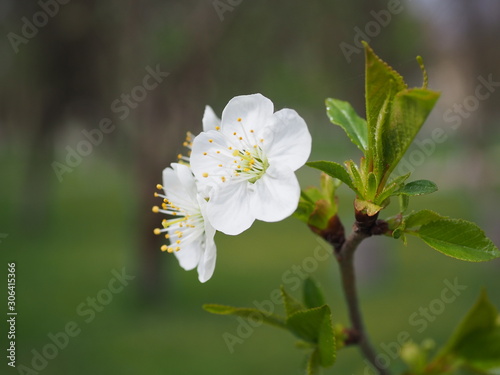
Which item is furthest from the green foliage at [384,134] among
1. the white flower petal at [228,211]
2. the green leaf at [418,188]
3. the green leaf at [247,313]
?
the green leaf at [247,313]

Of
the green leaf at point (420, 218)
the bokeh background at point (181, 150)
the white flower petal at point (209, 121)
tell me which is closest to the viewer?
the green leaf at point (420, 218)

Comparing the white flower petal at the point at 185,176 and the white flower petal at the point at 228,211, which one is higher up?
the white flower petal at the point at 185,176

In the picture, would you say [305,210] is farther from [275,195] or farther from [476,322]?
[476,322]

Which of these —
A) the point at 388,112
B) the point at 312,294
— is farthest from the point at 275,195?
the point at 312,294

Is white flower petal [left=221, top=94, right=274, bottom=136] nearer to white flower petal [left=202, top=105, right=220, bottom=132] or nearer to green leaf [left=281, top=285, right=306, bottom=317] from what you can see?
white flower petal [left=202, top=105, right=220, bottom=132]

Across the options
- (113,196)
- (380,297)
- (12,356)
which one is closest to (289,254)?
(380,297)

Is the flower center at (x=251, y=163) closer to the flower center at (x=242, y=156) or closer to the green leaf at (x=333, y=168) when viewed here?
the flower center at (x=242, y=156)

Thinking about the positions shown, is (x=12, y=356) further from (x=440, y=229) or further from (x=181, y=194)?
(x=440, y=229)
